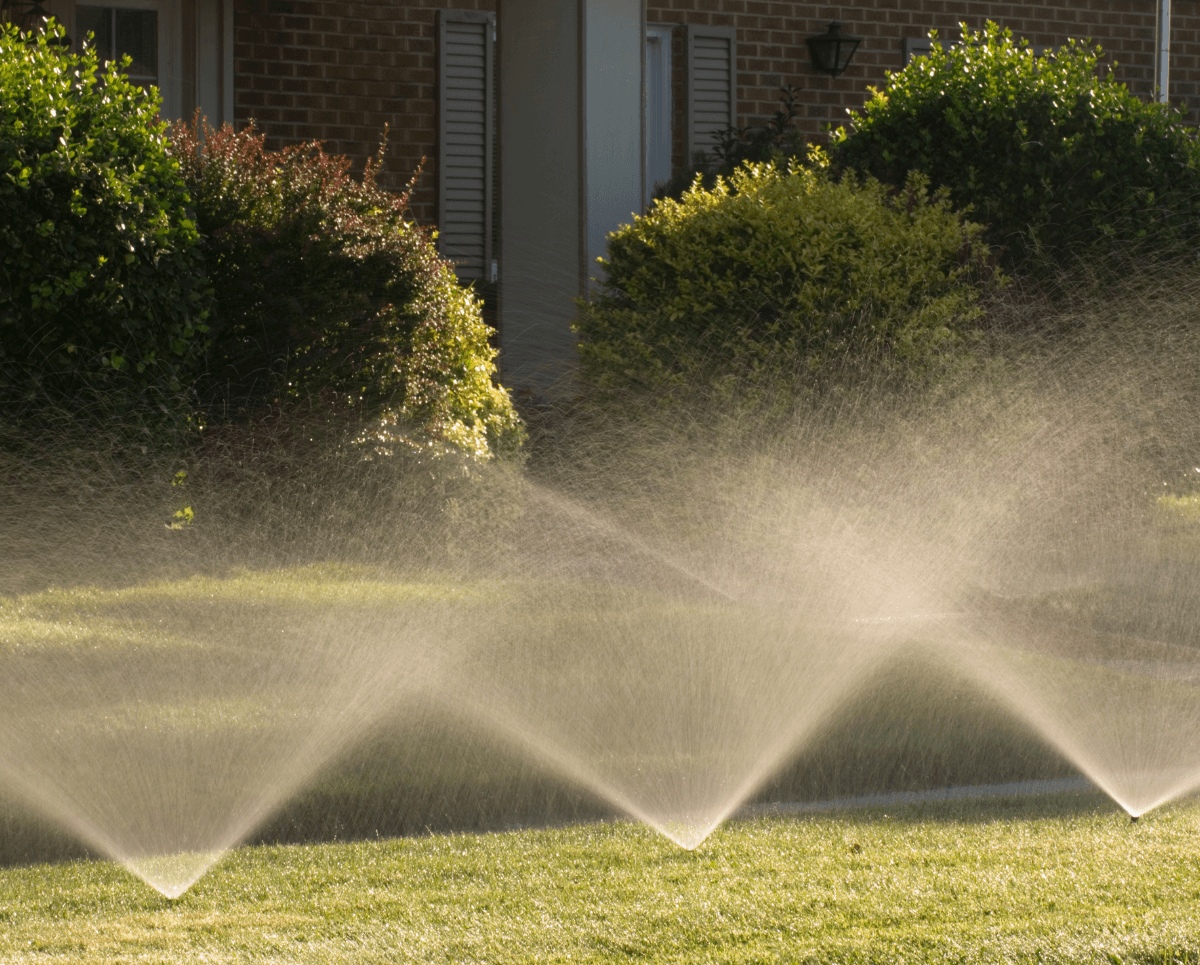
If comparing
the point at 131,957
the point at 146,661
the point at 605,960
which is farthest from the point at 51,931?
the point at 146,661

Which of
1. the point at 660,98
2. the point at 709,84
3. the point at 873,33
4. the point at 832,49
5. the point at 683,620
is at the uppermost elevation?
the point at 873,33

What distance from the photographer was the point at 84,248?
6.77 meters

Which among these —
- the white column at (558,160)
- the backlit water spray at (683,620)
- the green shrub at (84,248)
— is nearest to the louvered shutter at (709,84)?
the white column at (558,160)

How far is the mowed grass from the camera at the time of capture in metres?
3.59

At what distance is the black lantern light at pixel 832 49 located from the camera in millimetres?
13641

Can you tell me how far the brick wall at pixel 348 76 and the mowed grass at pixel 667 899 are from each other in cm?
898

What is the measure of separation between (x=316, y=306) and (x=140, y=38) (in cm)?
567

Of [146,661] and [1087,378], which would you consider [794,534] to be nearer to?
[1087,378]

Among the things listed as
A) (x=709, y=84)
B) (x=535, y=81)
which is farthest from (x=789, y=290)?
(x=709, y=84)

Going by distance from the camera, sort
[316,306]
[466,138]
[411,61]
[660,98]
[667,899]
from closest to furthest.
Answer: [667,899]
[316,306]
[411,61]
[466,138]
[660,98]

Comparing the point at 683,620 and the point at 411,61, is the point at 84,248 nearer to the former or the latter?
the point at 683,620

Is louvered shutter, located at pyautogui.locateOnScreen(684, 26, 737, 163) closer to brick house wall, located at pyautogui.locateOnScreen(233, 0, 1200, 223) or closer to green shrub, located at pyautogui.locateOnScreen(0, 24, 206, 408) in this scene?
brick house wall, located at pyautogui.locateOnScreen(233, 0, 1200, 223)

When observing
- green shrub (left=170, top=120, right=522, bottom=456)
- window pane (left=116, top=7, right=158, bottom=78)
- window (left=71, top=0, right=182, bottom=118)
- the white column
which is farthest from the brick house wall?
green shrub (left=170, top=120, right=522, bottom=456)

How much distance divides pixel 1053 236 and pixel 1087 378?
0.91 metres
